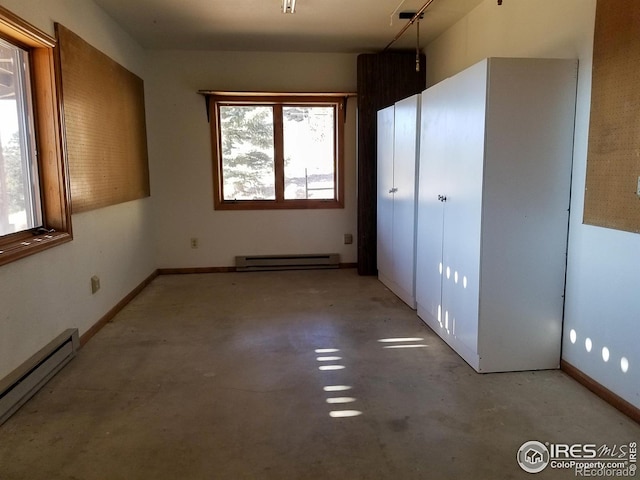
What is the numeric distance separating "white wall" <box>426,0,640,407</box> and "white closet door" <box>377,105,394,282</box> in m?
1.41

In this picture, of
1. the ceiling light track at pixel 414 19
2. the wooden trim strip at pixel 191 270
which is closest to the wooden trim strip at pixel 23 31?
the ceiling light track at pixel 414 19

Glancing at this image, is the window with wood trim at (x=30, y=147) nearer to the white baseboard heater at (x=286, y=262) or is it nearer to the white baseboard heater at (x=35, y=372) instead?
the white baseboard heater at (x=35, y=372)

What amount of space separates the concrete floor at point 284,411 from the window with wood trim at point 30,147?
34.4 inches

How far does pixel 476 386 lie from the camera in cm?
247

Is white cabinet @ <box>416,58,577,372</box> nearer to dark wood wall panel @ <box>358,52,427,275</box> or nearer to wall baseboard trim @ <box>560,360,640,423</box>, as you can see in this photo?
wall baseboard trim @ <box>560,360,640,423</box>

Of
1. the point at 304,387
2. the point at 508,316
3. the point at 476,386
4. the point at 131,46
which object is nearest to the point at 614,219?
the point at 508,316

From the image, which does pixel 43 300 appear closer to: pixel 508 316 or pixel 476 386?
pixel 476 386

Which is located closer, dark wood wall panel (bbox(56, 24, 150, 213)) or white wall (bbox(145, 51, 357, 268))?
dark wood wall panel (bbox(56, 24, 150, 213))

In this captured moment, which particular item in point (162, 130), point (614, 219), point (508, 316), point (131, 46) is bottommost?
point (508, 316)

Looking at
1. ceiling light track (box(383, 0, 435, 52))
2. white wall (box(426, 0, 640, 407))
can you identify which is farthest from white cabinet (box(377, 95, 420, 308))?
white wall (box(426, 0, 640, 407))

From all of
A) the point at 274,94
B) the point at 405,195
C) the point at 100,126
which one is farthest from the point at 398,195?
the point at 100,126

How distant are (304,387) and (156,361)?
1012 mm

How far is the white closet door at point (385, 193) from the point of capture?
14.0 feet

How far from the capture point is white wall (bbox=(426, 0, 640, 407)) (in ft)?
7.06
